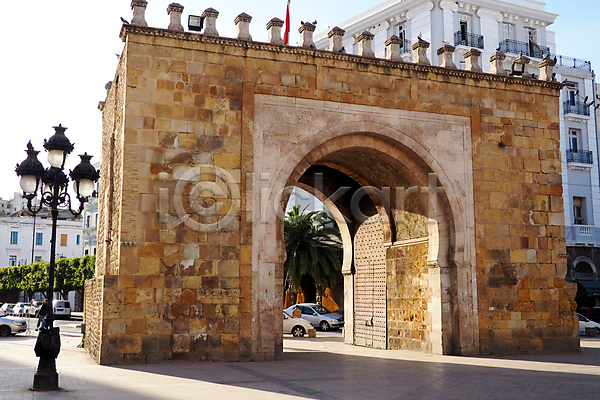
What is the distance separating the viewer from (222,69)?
1137 cm

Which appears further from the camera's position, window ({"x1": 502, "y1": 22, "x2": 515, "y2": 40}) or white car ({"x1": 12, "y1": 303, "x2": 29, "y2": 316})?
white car ({"x1": 12, "y1": 303, "x2": 29, "y2": 316})

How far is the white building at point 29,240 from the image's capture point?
59.8 metres

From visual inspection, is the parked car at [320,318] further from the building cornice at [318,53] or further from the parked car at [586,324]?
the building cornice at [318,53]

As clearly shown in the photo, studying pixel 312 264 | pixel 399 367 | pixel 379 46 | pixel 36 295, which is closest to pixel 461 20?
pixel 379 46

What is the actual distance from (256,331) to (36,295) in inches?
1796

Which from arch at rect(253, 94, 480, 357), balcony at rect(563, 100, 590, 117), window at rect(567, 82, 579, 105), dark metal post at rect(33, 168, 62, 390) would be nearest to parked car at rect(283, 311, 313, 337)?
arch at rect(253, 94, 480, 357)

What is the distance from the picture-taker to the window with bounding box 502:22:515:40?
2886 cm

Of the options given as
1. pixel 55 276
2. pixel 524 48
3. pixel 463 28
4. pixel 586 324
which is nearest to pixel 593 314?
pixel 586 324

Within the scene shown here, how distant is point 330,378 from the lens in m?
9.05

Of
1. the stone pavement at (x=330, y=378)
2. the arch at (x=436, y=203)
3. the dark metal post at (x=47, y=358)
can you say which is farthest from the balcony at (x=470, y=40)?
the dark metal post at (x=47, y=358)

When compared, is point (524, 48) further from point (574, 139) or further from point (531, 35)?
point (574, 139)

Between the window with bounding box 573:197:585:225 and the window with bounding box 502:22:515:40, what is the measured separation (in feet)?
28.0

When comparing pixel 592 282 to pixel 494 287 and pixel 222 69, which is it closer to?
pixel 494 287

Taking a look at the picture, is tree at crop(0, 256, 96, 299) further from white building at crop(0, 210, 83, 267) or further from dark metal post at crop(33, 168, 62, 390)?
dark metal post at crop(33, 168, 62, 390)
